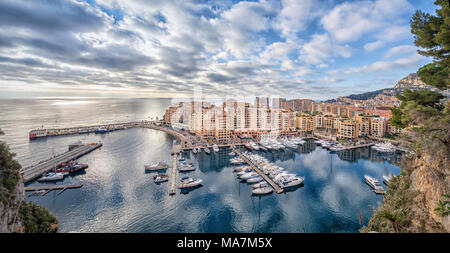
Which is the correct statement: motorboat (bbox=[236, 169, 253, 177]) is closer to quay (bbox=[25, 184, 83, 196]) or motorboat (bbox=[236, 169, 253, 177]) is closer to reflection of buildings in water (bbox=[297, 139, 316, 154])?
reflection of buildings in water (bbox=[297, 139, 316, 154])

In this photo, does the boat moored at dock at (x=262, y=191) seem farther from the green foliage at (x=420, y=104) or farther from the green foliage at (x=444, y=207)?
the green foliage at (x=444, y=207)

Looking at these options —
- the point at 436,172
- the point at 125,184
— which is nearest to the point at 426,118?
the point at 436,172

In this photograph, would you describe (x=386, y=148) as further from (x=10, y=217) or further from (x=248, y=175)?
(x=10, y=217)

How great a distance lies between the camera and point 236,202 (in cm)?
824

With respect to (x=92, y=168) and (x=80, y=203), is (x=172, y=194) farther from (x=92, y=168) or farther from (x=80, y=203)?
(x=92, y=168)

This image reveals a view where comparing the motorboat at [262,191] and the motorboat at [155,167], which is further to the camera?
the motorboat at [155,167]

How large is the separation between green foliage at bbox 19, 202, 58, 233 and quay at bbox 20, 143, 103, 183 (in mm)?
7004

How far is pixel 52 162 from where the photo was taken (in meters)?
12.2

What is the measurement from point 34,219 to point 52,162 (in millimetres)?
9951

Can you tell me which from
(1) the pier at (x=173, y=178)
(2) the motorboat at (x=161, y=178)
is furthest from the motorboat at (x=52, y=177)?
(1) the pier at (x=173, y=178)

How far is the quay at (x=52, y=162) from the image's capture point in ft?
33.7

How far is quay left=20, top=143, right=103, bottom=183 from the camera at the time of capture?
1028 cm

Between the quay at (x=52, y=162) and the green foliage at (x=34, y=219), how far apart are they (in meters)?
7.00
